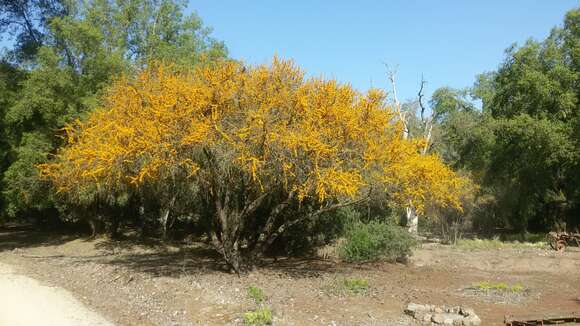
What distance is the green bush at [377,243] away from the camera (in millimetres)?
15695

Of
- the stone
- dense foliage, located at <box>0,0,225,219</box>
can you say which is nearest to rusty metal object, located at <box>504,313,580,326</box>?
the stone

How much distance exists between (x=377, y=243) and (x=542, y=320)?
6902mm

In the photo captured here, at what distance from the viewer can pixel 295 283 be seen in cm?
1255

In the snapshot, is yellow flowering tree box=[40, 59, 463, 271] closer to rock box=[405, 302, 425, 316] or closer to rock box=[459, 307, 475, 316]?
rock box=[405, 302, 425, 316]

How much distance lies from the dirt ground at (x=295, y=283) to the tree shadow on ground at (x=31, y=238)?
10.7 ft

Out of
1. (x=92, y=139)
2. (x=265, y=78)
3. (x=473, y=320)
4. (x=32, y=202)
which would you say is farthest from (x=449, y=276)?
(x=32, y=202)

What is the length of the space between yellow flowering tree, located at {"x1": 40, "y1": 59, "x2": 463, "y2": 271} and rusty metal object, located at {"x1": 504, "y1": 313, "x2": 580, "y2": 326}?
145 inches

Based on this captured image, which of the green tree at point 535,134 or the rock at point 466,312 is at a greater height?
the green tree at point 535,134

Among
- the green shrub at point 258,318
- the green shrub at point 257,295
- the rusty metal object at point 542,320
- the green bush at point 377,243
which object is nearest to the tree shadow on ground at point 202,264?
the green bush at point 377,243

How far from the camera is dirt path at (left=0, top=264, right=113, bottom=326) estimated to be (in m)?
8.91

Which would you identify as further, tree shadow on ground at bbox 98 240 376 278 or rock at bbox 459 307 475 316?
tree shadow on ground at bbox 98 240 376 278

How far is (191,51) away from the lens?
2555 cm

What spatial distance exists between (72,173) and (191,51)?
11610mm

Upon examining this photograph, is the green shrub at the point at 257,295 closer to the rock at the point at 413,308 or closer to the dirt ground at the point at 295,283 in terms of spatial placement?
the dirt ground at the point at 295,283
